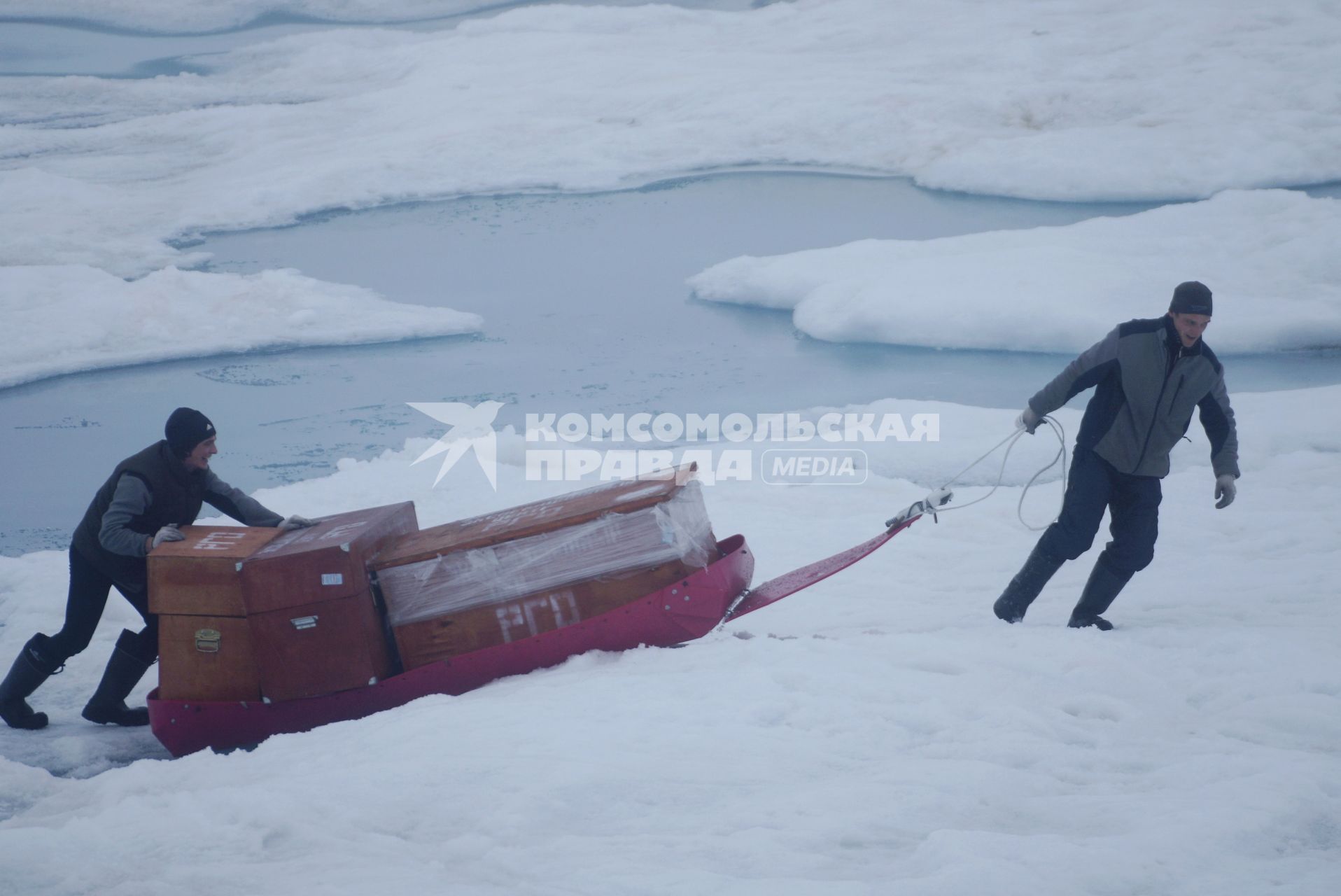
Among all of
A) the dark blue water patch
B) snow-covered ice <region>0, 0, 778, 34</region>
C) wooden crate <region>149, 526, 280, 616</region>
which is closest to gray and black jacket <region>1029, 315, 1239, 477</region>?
wooden crate <region>149, 526, 280, 616</region>

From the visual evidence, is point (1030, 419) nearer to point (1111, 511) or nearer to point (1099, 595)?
point (1111, 511)

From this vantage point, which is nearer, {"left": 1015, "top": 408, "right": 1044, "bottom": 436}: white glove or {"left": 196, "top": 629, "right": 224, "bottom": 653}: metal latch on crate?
{"left": 196, "top": 629, "right": 224, "bottom": 653}: metal latch on crate

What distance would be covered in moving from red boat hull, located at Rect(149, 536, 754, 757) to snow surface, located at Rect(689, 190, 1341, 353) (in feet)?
18.1

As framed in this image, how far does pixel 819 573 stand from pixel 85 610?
2.64 metres

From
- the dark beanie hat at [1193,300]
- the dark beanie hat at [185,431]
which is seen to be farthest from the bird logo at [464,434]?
the dark beanie hat at [1193,300]

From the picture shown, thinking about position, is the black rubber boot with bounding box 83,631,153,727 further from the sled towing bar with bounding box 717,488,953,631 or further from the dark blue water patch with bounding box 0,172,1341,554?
the dark blue water patch with bounding box 0,172,1341,554

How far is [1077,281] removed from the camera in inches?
334

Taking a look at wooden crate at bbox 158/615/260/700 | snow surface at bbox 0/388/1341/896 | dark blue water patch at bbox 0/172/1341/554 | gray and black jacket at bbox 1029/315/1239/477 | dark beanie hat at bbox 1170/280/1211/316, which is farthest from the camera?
dark blue water patch at bbox 0/172/1341/554

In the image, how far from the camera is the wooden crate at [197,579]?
3.39m

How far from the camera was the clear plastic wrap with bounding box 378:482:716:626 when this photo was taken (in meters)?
3.48

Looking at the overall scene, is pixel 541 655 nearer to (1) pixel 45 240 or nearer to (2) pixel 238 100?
(1) pixel 45 240

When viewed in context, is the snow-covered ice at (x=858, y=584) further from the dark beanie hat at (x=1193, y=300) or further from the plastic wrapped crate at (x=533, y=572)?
the dark beanie hat at (x=1193, y=300)

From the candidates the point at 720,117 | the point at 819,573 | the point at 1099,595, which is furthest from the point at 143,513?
the point at 720,117

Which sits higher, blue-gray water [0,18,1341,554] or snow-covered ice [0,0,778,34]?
snow-covered ice [0,0,778,34]
